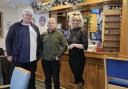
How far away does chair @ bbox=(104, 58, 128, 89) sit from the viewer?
238 centimetres

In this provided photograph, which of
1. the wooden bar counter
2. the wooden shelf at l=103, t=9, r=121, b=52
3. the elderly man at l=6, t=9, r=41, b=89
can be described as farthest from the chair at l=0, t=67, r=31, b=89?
the wooden shelf at l=103, t=9, r=121, b=52

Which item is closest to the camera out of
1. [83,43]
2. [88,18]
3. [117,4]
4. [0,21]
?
[83,43]

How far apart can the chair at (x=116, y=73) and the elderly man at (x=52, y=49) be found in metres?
1.45

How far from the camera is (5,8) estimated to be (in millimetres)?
8875

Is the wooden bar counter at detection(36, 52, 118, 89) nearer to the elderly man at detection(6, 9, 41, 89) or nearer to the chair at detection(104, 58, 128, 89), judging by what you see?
the elderly man at detection(6, 9, 41, 89)

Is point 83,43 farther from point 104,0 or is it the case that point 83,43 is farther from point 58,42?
point 104,0

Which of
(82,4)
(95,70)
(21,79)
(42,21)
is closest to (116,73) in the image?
(21,79)

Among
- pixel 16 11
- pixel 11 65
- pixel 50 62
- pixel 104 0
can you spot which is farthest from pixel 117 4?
pixel 16 11

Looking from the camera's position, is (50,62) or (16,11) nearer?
(50,62)

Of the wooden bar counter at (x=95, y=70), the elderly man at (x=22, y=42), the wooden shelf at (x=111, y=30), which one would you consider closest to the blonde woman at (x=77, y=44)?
the wooden bar counter at (x=95, y=70)

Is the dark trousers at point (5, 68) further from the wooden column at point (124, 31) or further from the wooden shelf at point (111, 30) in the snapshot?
the wooden shelf at point (111, 30)

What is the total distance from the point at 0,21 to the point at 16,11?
715 mm

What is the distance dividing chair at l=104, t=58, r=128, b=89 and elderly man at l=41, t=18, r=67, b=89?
1453mm

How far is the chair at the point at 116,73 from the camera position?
238cm
